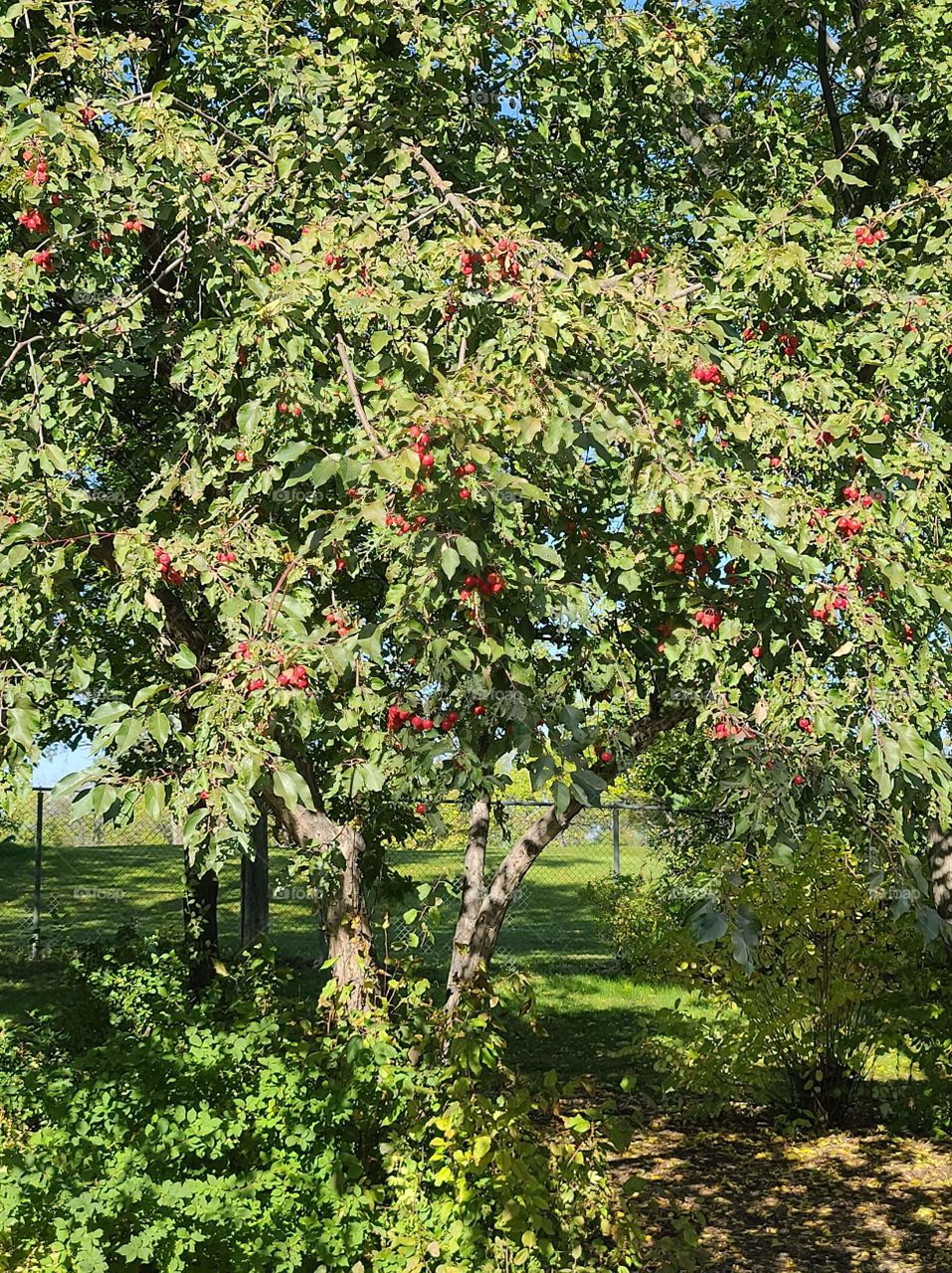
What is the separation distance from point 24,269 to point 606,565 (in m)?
1.80

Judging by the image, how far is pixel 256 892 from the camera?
8.88 metres

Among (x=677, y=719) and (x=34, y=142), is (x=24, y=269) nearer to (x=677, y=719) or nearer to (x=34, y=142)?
(x=34, y=142)

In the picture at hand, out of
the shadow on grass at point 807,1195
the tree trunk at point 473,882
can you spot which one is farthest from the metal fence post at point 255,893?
the shadow on grass at point 807,1195

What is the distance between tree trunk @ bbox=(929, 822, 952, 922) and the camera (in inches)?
245

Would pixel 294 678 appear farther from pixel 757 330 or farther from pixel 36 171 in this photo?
pixel 757 330

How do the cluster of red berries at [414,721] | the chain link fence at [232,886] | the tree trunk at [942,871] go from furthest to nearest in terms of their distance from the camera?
the chain link fence at [232,886], the tree trunk at [942,871], the cluster of red berries at [414,721]

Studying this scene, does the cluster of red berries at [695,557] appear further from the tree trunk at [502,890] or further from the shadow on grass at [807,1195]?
the shadow on grass at [807,1195]

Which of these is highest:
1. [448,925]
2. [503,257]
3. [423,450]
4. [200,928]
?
[503,257]

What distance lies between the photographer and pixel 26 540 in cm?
336

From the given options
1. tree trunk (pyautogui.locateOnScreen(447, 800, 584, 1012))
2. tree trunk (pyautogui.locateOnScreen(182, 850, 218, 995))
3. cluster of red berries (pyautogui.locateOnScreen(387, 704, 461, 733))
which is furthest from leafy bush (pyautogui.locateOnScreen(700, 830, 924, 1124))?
cluster of red berries (pyautogui.locateOnScreen(387, 704, 461, 733))

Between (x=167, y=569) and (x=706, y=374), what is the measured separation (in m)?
1.57

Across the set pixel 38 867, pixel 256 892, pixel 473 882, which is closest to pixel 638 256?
pixel 473 882

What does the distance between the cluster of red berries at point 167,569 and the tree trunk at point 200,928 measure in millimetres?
3216

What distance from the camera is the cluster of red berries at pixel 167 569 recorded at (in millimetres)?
3391
